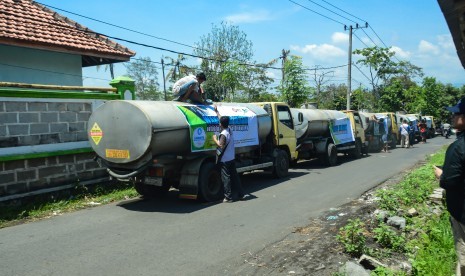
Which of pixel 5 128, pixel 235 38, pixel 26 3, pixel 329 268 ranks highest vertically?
pixel 235 38

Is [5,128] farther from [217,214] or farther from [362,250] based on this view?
[362,250]

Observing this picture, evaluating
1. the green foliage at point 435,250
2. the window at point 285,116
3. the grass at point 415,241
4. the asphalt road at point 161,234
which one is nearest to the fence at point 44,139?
the asphalt road at point 161,234

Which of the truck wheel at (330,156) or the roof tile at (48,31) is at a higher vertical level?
the roof tile at (48,31)

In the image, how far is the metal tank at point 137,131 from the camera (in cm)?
788

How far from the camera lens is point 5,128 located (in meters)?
8.30

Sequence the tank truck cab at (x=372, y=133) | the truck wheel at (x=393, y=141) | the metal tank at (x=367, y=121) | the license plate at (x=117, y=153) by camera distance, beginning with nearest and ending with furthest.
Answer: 1. the license plate at (x=117, y=153)
2. the metal tank at (x=367, y=121)
3. the tank truck cab at (x=372, y=133)
4. the truck wheel at (x=393, y=141)

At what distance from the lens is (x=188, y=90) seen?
31.1 feet

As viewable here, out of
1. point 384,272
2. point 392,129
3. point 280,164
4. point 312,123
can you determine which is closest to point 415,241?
point 384,272

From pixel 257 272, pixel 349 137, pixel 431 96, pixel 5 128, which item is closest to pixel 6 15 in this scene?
pixel 5 128

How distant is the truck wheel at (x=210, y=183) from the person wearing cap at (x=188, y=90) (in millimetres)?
1649

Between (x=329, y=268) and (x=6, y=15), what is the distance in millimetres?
11427

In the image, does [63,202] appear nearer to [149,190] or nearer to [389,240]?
[149,190]

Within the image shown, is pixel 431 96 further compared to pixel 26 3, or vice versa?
pixel 431 96

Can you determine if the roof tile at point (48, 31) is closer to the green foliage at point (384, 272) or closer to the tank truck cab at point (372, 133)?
the green foliage at point (384, 272)
